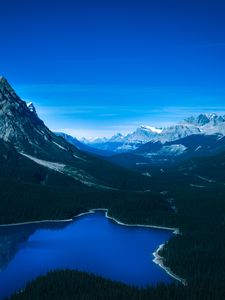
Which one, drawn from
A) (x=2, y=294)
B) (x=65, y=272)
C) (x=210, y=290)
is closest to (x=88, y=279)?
(x=65, y=272)

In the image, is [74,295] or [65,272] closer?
[74,295]

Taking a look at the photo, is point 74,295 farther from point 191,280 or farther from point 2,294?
point 191,280

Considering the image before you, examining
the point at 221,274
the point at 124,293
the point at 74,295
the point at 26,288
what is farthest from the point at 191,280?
the point at 26,288

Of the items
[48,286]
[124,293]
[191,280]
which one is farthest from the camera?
[191,280]

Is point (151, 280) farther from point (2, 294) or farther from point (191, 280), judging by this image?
point (2, 294)

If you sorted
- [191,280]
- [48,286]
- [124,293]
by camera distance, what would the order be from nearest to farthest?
[124,293] < [48,286] < [191,280]

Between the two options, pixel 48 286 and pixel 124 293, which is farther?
pixel 48 286

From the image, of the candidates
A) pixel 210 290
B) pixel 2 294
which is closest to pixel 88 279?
pixel 2 294

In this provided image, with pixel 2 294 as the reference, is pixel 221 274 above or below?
above
